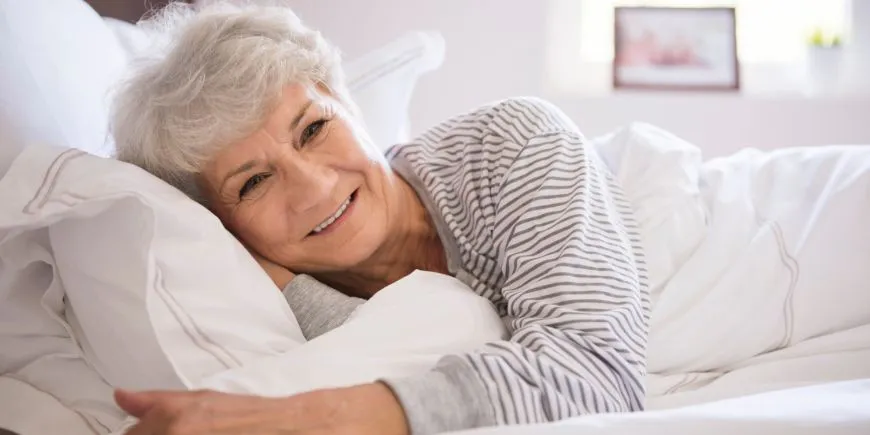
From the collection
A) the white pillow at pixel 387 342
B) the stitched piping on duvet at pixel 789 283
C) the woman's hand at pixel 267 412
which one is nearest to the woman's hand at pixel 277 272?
the white pillow at pixel 387 342

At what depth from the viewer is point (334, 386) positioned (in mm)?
770

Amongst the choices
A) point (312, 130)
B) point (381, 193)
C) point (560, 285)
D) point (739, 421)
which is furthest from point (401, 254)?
point (739, 421)

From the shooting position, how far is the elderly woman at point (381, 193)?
87 cm

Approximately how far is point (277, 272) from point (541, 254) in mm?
379

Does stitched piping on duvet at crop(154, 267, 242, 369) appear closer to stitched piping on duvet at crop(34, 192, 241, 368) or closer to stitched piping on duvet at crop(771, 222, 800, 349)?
stitched piping on duvet at crop(34, 192, 241, 368)

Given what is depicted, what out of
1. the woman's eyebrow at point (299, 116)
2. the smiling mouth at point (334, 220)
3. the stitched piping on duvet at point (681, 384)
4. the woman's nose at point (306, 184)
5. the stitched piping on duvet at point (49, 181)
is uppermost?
the woman's eyebrow at point (299, 116)

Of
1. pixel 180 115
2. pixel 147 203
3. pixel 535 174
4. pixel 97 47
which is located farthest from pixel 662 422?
pixel 97 47

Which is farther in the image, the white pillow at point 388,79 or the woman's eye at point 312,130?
the white pillow at point 388,79

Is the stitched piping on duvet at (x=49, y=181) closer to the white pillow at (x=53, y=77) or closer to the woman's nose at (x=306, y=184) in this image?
the white pillow at (x=53, y=77)

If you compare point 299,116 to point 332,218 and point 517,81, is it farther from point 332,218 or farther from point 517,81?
point 517,81

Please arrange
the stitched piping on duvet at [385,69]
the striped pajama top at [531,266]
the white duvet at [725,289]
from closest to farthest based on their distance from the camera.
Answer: the striped pajama top at [531,266] → the white duvet at [725,289] → the stitched piping on duvet at [385,69]

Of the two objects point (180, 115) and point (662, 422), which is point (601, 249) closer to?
point (662, 422)

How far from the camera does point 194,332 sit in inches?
33.6

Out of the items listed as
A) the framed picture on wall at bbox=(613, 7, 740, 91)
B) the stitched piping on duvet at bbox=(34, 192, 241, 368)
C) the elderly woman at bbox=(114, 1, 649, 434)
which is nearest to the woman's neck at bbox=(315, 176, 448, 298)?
the elderly woman at bbox=(114, 1, 649, 434)
